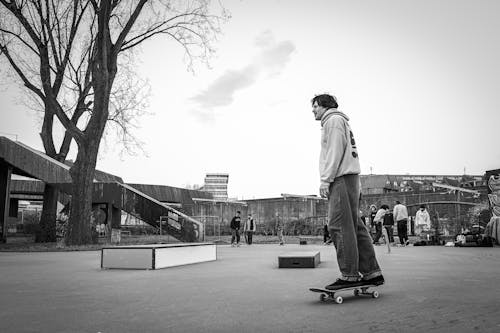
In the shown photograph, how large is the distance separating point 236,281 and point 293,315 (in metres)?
3.00

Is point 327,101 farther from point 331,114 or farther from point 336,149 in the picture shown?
point 336,149

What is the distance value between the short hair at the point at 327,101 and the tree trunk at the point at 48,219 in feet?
71.5

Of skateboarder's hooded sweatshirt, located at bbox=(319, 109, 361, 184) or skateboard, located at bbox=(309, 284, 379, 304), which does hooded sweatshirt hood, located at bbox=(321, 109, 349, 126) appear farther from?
skateboard, located at bbox=(309, 284, 379, 304)

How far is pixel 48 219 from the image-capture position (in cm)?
2391

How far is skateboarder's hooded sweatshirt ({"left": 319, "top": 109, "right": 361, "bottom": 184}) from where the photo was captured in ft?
16.1

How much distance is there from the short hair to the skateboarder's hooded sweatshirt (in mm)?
120

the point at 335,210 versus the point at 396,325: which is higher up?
the point at 335,210

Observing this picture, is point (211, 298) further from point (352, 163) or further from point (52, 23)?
point (52, 23)

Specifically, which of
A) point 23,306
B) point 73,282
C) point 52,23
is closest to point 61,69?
point 52,23

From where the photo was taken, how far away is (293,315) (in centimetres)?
385

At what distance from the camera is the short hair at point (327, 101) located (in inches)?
207

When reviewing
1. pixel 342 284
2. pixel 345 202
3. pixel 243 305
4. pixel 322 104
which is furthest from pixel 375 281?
pixel 322 104

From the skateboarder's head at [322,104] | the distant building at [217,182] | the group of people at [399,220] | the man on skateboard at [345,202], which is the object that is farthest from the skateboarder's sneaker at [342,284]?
the distant building at [217,182]

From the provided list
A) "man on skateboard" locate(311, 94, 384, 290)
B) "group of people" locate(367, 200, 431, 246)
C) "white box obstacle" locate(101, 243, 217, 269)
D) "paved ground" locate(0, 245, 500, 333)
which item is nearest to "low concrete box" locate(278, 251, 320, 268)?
"paved ground" locate(0, 245, 500, 333)
